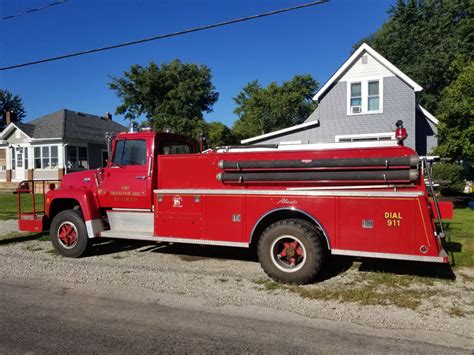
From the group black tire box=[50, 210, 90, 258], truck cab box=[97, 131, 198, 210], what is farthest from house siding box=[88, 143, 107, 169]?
truck cab box=[97, 131, 198, 210]

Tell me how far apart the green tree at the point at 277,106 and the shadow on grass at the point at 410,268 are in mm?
41992

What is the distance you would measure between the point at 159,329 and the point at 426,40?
4762 centimetres

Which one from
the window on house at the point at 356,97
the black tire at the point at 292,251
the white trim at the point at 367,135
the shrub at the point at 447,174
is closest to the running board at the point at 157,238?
the black tire at the point at 292,251

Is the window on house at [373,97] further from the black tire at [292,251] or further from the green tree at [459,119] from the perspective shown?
Result: the black tire at [292,251]

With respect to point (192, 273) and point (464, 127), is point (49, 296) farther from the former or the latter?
point (464, 127)

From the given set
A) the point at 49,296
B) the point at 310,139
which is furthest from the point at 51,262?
the point at 310,139

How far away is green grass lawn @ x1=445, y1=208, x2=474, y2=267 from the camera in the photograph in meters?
7.38

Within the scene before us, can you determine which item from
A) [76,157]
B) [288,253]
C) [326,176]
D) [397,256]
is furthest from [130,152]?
[76,157]

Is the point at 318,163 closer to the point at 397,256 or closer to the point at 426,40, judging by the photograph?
the point at 397,256

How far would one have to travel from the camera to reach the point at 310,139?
22109mm

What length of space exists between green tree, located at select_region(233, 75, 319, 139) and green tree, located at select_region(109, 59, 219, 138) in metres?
9.86

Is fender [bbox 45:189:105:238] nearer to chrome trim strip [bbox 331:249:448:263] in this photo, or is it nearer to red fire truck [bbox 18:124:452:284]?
red fire truck [bbox 18:124:452:284]

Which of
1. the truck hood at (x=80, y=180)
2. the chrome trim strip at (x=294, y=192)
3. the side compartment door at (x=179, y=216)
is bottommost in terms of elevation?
the side compartment door at (x=179, y=216)

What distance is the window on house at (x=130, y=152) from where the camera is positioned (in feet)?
25.3
